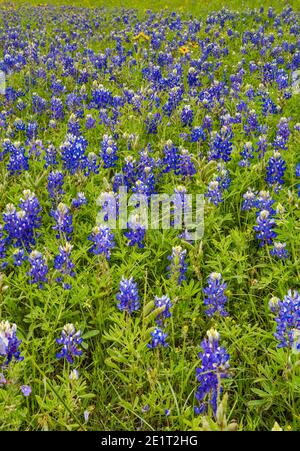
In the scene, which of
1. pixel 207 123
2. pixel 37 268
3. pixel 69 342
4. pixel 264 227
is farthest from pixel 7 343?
pixel 207 123

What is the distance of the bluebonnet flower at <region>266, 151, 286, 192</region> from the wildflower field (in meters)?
0.02

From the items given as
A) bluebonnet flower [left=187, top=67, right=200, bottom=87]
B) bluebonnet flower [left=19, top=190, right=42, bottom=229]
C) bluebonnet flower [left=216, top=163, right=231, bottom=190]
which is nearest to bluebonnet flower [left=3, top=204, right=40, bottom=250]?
bluebonnet flower [left=19, top=190, right=42, bottom=229]

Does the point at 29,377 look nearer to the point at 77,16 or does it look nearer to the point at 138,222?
the point at 138,222

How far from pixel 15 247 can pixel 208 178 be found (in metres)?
1.67

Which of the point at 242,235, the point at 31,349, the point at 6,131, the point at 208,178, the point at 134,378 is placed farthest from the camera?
the point at 6,131

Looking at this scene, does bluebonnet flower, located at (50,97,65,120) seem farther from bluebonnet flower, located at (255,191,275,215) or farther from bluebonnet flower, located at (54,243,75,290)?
bluebonnet flower, located at (54,243,75,290)

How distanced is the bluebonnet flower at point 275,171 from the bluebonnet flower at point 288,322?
1.75 meters

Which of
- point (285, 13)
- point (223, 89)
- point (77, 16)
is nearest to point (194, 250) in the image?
point (223, 89)

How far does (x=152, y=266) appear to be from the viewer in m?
3.73

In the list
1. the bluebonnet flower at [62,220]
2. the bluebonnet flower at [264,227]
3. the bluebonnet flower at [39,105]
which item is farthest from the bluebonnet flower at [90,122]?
the bluebonnet flower at [264,227]

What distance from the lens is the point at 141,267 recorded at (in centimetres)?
351

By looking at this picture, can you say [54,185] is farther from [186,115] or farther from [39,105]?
[39,105]

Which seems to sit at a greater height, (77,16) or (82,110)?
(77,16)

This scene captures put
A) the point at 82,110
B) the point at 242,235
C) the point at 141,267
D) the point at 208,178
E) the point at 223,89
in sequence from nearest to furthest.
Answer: the point at 141,267, the point at 242,235, the point at 208,178, the point at 82,110, the point at 223,89
